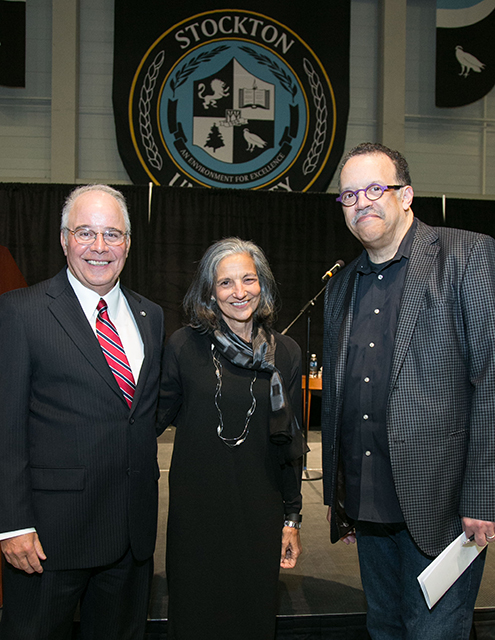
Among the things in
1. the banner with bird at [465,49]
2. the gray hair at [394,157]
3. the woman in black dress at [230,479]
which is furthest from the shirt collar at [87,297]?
the banner with bird at [465,49]

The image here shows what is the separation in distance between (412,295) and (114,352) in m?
0.87

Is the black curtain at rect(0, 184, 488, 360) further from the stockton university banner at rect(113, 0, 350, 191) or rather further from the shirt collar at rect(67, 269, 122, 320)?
the shirt collar at rect(67, 269, 122, 320)

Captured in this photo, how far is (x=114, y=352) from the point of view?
149 centimetres

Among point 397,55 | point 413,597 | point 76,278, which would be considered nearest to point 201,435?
point 76,278

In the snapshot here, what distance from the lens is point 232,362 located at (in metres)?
1.70

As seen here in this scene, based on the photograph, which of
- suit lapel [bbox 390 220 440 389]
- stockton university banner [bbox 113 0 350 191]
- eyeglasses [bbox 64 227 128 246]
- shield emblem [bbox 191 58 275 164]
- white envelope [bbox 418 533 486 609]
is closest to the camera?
white envelope [bbox 418 533 486 609]

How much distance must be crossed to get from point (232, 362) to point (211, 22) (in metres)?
6.24

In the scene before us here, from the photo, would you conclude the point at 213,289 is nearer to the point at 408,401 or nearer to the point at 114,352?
the point at 114,352

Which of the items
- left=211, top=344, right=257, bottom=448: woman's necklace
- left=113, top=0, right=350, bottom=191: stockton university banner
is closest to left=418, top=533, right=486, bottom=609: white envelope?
left=211, top=344, right=257, bottom=448: woman's necklace

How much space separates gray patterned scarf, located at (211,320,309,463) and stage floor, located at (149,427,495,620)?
0.95 meters

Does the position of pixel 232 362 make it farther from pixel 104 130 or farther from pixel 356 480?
pixel 104 130

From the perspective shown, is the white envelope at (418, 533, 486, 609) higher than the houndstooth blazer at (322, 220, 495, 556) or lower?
lower

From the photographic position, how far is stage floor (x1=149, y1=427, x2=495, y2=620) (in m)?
2.21

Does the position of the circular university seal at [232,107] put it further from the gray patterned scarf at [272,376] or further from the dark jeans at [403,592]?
the dark jeans at [403,592]
